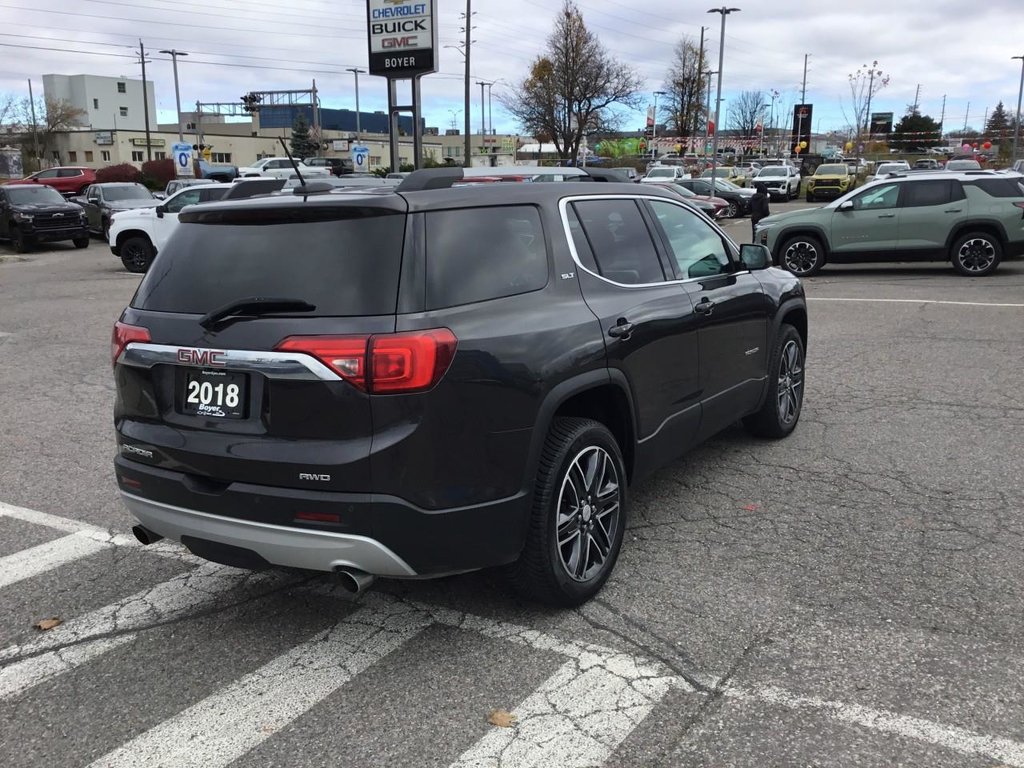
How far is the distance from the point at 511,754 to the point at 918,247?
49.6ft

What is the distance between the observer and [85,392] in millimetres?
8336

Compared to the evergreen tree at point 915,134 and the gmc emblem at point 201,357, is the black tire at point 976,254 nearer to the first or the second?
the gmc emblem at point 201,357

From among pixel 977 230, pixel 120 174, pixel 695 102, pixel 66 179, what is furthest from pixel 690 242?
pixel 695 102

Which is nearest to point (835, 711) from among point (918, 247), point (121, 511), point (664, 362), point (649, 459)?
point (649, 459)

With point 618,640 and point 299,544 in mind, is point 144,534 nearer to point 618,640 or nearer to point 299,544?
point 299,544

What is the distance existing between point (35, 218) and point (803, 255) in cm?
1979

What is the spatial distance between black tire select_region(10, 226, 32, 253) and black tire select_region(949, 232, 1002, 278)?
22857mm

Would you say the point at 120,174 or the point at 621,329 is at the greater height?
the point at 621,329

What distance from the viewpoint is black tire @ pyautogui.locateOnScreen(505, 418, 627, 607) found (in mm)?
3586

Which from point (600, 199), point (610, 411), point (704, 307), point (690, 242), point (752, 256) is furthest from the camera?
point (752, 256)

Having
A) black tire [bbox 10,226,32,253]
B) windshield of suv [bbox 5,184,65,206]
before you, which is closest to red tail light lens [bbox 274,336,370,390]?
black tire [bbox 10,226,32,253]

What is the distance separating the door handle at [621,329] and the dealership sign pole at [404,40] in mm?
21058

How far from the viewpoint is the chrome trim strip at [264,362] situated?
10.3 feet

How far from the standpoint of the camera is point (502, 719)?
10.1ft
